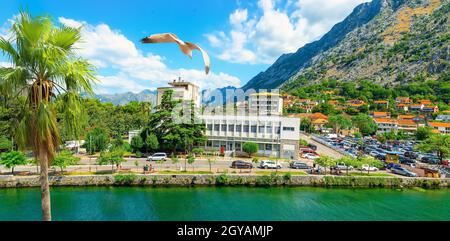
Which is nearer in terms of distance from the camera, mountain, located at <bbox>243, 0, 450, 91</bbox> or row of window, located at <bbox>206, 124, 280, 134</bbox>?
A: row of window, located at <bbox>206, 124, 280, 134</bbox>

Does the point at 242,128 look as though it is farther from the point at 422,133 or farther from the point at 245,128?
→ the point at 422,133

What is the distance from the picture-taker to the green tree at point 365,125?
136ft

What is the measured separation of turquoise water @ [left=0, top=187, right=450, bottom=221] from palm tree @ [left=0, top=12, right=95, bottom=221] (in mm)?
9138

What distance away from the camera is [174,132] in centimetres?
2073

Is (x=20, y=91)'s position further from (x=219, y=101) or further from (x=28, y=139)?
(x=219, y=101)

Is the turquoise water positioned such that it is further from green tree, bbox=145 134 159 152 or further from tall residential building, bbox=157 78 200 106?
tall residential building, bbox=157 78 200 106

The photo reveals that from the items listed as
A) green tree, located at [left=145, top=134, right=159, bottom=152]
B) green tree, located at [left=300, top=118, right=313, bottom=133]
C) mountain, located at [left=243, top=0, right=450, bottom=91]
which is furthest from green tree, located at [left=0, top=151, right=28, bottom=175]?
mountain, located at [left=243, top=0, right=450, bottom=91]

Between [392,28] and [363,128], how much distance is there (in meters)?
88.5

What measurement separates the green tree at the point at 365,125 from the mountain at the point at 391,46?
138 ft

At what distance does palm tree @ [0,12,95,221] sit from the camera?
202cm

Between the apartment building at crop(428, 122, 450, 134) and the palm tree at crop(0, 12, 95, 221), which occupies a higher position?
the palm tree at crop(0, 12, 95, 221)

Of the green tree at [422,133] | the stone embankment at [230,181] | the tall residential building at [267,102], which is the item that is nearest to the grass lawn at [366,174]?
the stone embankment at [230,181]
